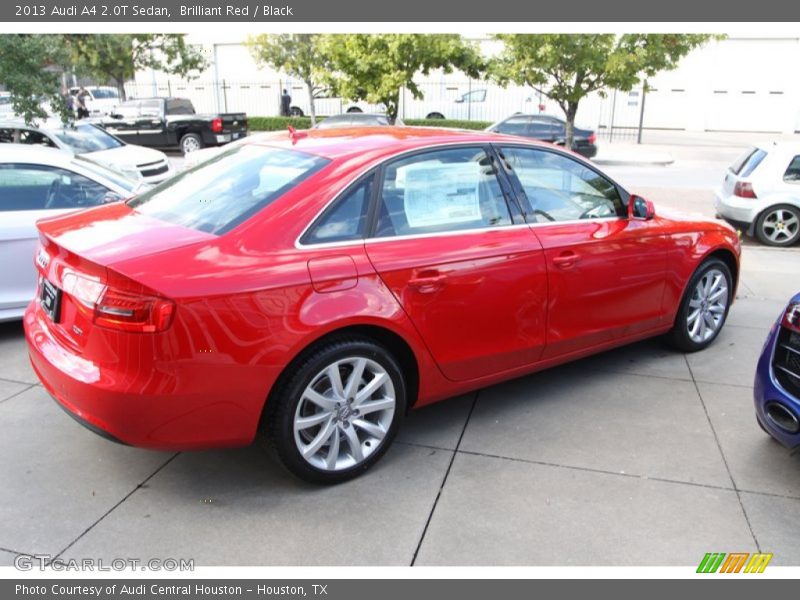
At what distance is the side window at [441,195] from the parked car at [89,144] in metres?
7.42

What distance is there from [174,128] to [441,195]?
1794 cm

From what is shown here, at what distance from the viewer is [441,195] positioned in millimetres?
3734

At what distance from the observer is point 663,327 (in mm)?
4863

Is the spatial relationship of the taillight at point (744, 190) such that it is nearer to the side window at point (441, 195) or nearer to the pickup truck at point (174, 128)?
the side window at point (441, 195)

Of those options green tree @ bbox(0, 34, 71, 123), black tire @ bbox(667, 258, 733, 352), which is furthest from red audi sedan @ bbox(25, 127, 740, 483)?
green tree @ bbox(0, 34, 71, 123)

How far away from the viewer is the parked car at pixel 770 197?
31.6 ft

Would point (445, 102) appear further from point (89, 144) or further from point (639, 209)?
point (639, 209)

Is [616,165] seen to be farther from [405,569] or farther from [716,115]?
[405,569]

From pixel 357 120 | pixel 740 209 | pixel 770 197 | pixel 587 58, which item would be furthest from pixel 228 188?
pixel 357 120

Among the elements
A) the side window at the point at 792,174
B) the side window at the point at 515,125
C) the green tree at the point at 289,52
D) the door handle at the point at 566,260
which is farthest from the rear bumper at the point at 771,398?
the green tree at the point at 289,52

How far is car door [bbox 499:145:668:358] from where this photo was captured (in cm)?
405

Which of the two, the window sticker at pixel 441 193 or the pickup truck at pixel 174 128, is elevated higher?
the window sticker at pixel 441 193

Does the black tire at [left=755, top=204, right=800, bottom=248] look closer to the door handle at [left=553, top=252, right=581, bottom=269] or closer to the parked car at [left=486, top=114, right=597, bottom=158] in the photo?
the door handle at [left=553, top=252, right=581, bottom=269]

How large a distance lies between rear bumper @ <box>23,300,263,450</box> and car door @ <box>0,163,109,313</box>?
8.14 ft
